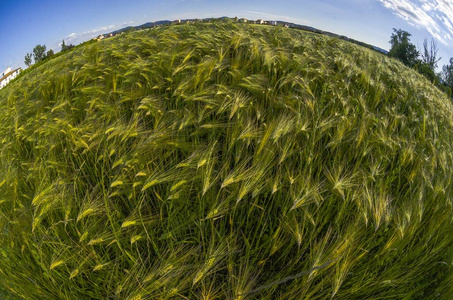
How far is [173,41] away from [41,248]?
2.13 meters

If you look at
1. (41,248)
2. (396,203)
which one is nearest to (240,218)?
(396,203)

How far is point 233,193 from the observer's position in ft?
5.11

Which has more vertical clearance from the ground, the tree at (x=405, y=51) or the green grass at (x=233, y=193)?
the tree at (x=405, y=51)

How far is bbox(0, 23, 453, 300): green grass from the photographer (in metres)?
1.59

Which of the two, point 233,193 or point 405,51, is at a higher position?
point 405,51

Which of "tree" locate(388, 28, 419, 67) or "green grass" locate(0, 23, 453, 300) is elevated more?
"tree" locate(388, 28, 419, 67)

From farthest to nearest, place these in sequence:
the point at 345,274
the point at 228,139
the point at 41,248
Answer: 1. the point at 41,248
2. the point at 228,139
3. the point at 345,274

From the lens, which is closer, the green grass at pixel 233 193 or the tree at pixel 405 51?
the green grass at pixel 233 193

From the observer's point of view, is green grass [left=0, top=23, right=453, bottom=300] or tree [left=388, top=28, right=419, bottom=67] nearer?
green grass [left=0, top=23, right=453, bottom=300]

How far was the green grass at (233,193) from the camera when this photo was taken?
5.21 ft

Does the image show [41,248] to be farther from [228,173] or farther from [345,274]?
[345,274]

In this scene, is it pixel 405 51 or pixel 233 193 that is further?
pixel 405 51

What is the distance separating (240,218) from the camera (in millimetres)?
1615

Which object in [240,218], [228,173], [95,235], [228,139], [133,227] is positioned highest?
[228,139]
